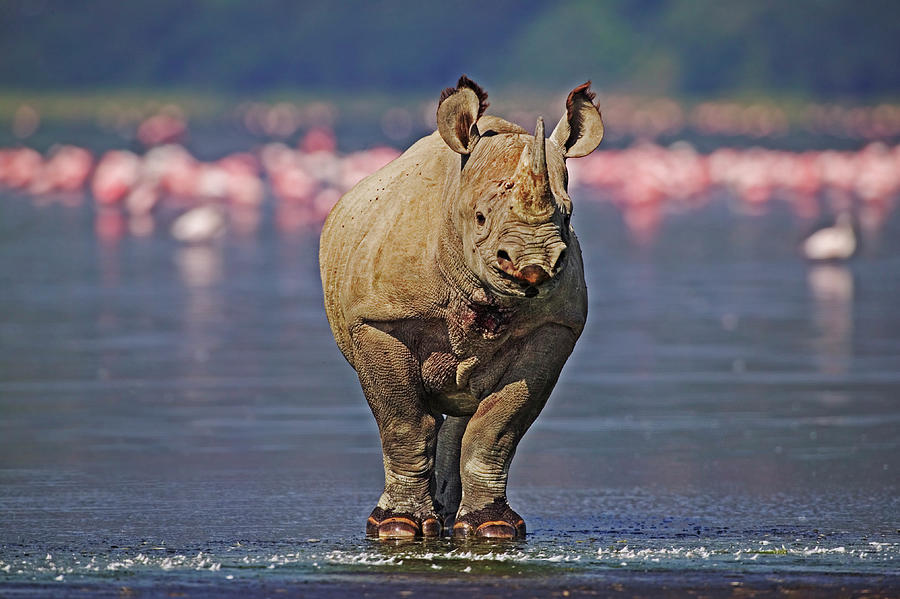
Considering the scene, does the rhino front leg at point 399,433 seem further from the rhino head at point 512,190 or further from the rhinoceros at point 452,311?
the rhino head at point 512,190

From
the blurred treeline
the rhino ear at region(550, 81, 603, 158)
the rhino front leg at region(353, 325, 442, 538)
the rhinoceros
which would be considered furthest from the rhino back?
the blurred treeline

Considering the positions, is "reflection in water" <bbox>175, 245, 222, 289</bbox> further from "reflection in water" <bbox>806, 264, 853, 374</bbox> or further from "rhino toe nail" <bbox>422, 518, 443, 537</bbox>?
"rhino toe nail" <bbox>422, 518, 443, 537</bbox>

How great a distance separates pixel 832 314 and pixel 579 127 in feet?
32.0

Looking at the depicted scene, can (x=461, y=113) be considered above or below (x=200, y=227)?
below

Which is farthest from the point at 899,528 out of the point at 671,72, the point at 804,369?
the point at 671,72

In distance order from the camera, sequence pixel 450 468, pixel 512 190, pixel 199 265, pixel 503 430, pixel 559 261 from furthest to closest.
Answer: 1. pixel 199 265
2. pixel 450 468
3. pixel 503 430
4. pixel 512 190
5. pixel 559 261

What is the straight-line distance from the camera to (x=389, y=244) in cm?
824

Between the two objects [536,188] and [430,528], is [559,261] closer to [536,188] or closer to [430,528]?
[536,188]

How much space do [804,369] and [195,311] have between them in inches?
235

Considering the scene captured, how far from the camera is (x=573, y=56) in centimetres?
12069

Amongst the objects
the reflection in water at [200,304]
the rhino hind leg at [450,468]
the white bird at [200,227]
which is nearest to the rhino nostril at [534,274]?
the rhino hind leg at [450,468]

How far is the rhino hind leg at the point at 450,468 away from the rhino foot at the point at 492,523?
24.5 inches

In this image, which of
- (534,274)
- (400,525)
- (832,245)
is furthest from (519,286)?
(832,245)

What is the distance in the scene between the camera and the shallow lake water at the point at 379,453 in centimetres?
755
